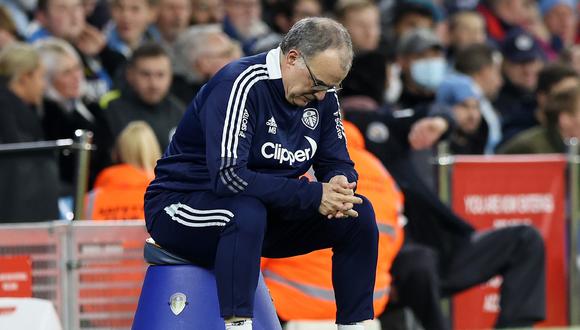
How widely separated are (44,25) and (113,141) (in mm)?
2056

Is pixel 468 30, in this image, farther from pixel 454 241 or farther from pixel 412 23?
pixel 454 241

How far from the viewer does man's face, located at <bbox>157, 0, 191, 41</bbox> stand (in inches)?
472

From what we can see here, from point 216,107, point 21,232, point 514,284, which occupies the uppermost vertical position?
point 216,107

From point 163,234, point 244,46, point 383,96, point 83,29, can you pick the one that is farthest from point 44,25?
point 163,234

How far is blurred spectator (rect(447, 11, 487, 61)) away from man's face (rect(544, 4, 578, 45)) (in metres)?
2.30

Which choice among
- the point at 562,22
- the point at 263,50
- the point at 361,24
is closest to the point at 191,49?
the point at 263,50

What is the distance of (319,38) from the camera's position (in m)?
5.49

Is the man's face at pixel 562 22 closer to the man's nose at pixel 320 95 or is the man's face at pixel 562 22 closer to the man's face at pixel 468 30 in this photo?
the man's face at pixel 468 30

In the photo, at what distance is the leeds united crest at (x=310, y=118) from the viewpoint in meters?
5.70

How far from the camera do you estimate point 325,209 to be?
5.50 metres

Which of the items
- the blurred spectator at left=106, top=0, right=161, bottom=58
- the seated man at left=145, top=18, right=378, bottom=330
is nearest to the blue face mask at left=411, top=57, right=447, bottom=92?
the blurred spectator at left=106, top=0, right=161, bottom=58

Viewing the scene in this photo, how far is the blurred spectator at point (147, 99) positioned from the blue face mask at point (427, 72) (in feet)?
6.34

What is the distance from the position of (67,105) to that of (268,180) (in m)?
4.84

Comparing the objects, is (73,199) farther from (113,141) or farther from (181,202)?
(181,202)
